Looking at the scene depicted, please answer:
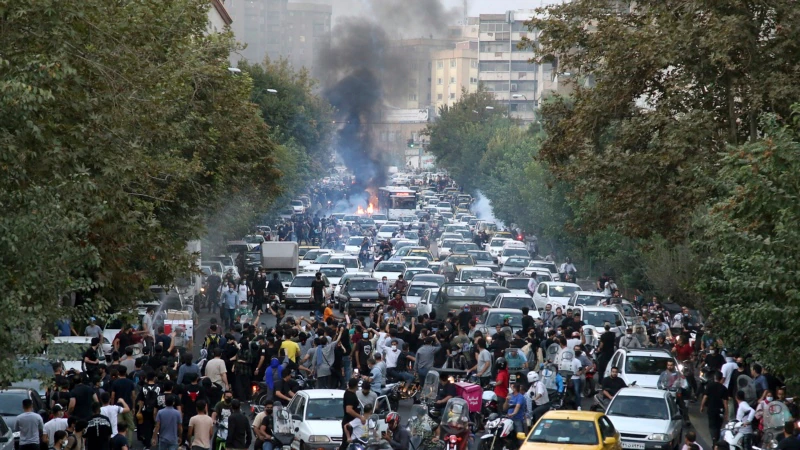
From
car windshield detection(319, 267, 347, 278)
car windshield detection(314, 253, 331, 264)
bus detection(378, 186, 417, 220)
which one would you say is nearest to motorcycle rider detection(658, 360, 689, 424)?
car windshield detection(319, 267, 347, 278)

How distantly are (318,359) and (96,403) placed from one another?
25.0 feet

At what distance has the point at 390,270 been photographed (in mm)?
47906

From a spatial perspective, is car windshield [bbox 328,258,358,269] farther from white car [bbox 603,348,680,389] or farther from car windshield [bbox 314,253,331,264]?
white car [bbox 603,348,680,389]

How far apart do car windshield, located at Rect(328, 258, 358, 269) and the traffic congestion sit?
10.4 metres

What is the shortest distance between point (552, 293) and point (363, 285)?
619 centimetres

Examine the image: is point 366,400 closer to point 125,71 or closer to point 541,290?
point 125,71

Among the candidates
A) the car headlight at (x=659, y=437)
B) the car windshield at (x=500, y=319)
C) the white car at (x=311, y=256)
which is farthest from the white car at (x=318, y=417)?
the white car at (x=311, y=256)

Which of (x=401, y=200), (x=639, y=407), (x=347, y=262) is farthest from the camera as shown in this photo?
(x=401, y=200)

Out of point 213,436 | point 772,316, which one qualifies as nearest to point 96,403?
point 213,436

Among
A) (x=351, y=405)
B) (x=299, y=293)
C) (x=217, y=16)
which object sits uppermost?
(x=217, y=16)

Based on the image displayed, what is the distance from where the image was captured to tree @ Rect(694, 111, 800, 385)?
17.9m

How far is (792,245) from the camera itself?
58.6ft

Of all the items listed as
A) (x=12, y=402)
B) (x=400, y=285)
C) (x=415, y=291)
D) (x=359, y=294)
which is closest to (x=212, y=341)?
(x=12, y=402)

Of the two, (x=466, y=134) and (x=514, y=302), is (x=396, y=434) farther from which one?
(x=466, y=134)
